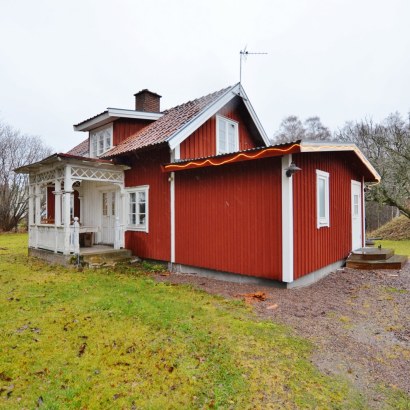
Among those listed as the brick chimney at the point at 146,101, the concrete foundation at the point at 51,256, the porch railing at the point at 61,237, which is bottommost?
the concrete foundation at the point at 51,256

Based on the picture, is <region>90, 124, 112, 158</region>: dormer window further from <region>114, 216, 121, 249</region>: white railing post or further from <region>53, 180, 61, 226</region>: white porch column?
<region>114, 216, 121, 249</region>: white railing post

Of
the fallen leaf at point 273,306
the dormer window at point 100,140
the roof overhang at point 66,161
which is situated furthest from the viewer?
the dormer window at point 100,140

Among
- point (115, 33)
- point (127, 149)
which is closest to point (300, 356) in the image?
point (127, 149)

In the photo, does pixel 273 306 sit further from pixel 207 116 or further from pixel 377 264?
pixel 207 116

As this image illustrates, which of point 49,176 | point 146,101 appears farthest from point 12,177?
point 49,176

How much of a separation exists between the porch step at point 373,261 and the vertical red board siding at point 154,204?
5.45m

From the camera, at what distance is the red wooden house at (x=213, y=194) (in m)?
6.29

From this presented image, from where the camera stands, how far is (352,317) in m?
4.78

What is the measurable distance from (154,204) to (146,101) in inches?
238

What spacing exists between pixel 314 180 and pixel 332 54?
23278 millimetres

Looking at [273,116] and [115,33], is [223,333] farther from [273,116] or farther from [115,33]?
[273,116]

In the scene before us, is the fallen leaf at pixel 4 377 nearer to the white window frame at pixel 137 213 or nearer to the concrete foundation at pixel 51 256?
the concrete foundation at pixel 51 256

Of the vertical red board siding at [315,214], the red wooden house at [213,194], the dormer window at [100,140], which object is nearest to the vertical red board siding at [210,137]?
the red wooden house at [213,194]

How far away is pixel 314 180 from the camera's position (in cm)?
698
